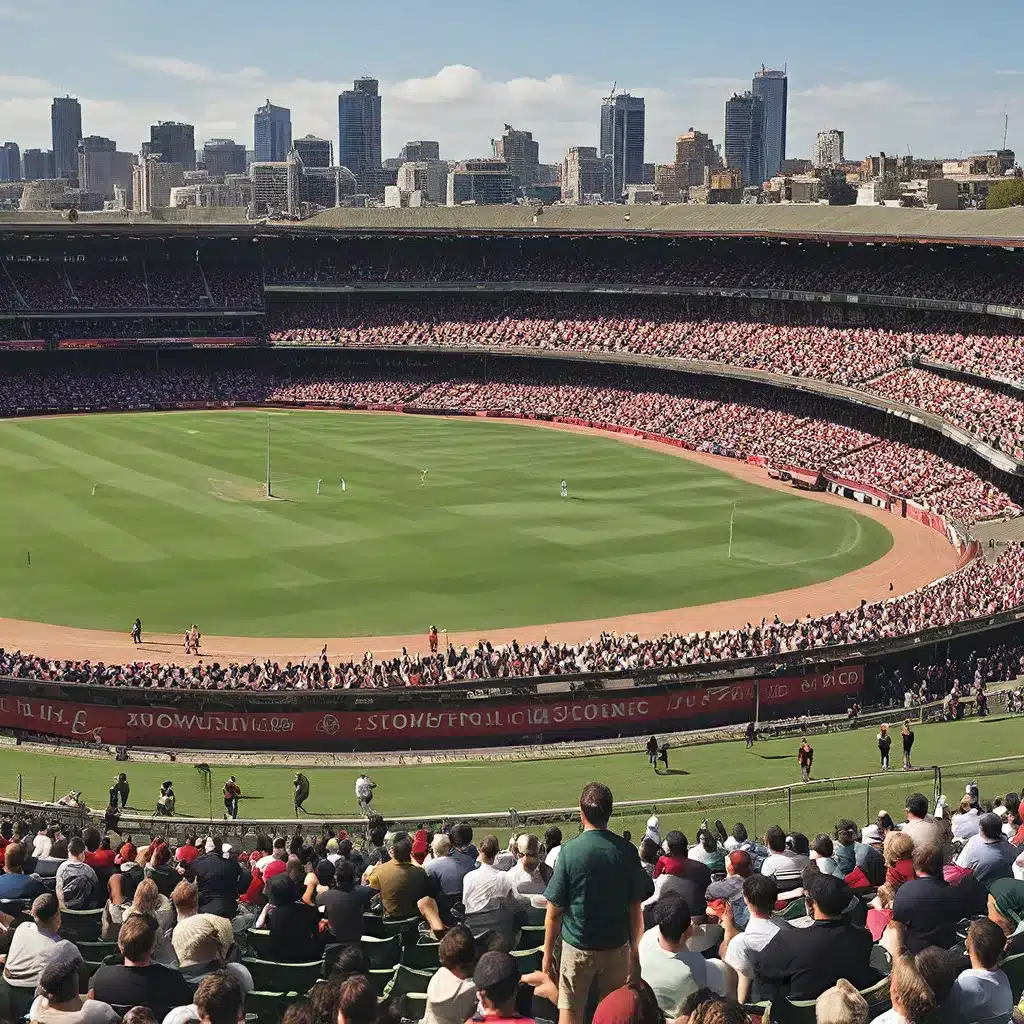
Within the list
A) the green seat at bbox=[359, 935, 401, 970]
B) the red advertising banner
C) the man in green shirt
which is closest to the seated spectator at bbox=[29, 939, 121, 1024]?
the man in green shirt

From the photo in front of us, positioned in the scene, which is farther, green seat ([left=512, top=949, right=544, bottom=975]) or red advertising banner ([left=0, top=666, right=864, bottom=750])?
red advertising banner ([left=0, top=666, right=864, bottom=750])

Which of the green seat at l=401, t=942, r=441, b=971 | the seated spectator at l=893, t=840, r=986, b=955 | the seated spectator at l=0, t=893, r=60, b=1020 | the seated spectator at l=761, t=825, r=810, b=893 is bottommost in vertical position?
the seated spectator at l=761, t=825, r=810, b=893

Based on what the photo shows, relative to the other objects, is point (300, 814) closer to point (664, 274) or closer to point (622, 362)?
point (622, 362)

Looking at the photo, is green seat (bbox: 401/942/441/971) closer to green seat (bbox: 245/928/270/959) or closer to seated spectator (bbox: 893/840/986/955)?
green seat (bbox: 245/928/270/959)

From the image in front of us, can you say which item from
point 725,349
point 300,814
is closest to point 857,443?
point 725,349

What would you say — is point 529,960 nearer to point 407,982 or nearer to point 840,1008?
point 407,982
